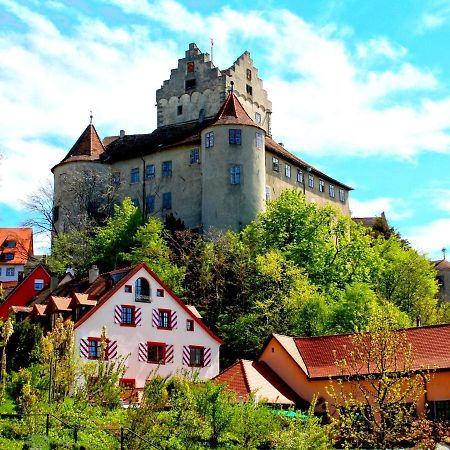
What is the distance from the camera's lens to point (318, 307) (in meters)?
48.9

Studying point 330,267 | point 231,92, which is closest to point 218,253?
point 330,267

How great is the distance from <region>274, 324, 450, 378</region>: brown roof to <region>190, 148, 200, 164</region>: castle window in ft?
101

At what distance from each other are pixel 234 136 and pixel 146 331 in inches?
1012

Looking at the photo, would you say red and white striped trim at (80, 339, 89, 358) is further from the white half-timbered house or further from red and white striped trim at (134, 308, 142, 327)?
red and white striped trim at (134, 308, 142, 327)

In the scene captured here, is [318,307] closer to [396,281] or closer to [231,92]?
[396,281]

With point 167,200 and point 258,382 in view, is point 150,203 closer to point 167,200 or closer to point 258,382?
point 167,200

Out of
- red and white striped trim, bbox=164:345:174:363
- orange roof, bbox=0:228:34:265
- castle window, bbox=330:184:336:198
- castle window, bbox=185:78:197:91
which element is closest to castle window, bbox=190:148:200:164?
castle window, bbox=185:78:197:91

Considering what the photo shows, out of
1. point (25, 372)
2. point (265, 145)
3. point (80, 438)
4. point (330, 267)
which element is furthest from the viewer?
point (265, 145)

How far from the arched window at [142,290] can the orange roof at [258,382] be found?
24.1 feet

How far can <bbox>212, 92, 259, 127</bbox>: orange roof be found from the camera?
66812 millimetres

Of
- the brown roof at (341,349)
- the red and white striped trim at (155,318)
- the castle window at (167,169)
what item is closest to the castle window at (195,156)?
the castle window at (167,169)

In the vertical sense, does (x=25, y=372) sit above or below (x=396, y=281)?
below

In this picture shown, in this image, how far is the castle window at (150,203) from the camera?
2825 inches

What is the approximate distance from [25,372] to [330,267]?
29.1 meters
